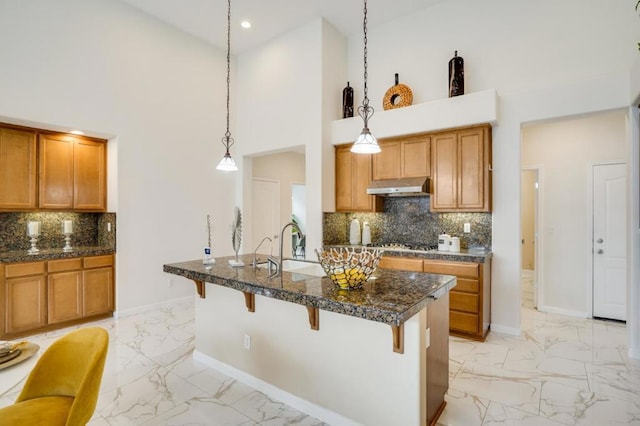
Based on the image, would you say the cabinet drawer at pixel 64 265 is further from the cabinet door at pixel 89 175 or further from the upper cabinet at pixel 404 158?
the upper cabinet at pixel 404 158

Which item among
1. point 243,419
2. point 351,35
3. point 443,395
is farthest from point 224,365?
point 351,35

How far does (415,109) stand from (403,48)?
127 centimetres

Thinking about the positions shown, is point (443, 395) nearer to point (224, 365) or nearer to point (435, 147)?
point (224, 365)

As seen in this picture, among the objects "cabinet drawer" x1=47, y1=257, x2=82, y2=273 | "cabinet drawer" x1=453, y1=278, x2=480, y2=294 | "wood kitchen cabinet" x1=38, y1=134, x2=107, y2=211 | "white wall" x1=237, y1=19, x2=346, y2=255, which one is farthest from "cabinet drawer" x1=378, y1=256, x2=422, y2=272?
"wood kitchen cabinet" x1=38, y1=134, x2=107, y2=211

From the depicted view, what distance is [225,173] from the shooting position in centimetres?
595

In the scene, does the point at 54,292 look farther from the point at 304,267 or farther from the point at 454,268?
the point at 454,268

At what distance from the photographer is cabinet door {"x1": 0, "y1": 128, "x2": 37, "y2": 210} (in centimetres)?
390

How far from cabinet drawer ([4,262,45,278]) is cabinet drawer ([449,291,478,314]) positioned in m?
4.96

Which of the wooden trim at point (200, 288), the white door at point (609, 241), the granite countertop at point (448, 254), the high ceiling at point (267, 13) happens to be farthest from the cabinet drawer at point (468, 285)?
the high ceiling at point (267, 13)

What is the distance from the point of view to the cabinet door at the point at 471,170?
401 centimetres

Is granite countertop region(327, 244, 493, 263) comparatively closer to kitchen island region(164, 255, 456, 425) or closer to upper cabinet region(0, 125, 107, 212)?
kitchen island region(164, 255, 456, 425)

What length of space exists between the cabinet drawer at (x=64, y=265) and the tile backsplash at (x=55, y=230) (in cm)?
45

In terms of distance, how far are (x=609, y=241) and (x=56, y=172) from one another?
7376mm

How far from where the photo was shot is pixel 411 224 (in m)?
4.97
